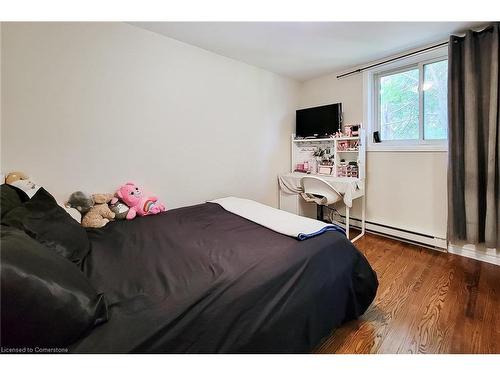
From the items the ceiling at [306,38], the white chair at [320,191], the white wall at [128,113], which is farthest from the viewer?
the white chair at [320,191]

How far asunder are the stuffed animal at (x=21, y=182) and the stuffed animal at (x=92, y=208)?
27cm

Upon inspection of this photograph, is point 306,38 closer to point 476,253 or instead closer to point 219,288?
point 219,288

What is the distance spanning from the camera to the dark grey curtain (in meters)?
2.08

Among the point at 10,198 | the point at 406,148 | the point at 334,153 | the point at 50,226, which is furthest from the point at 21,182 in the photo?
the point at 406,148

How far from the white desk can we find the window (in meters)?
0.67

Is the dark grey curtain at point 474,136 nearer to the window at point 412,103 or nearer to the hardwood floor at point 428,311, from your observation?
the window at point 412,103

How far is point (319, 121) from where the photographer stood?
3.39 meters

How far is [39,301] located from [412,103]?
353 cm

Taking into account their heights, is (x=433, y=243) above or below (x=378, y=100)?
below

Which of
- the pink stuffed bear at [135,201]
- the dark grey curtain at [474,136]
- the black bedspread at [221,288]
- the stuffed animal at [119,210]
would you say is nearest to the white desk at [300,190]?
the dark grey curtain at [474,136]

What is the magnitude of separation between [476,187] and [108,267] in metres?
2.99

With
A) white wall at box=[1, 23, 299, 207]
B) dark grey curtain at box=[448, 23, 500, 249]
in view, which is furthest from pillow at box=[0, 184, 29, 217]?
dark grey curtain at box=[448, 23, 500, 249]

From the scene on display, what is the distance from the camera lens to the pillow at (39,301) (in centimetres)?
67

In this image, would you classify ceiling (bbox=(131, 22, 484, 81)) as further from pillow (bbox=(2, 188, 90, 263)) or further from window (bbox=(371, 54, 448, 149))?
pillow (bbox=(2, 188, 90, 263))
